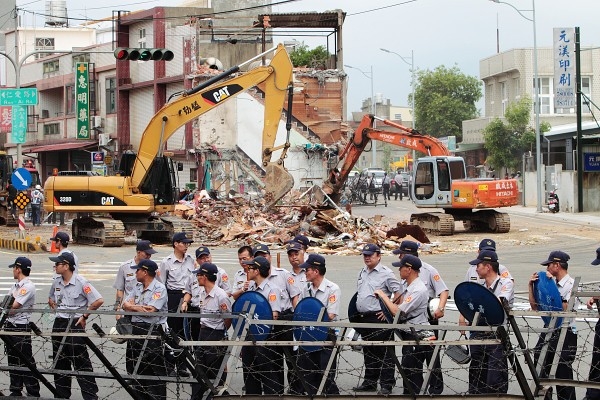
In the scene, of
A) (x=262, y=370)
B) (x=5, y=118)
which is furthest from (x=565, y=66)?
(x=262, y=370)

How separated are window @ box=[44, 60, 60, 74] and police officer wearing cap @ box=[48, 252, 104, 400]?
5810 centimetres

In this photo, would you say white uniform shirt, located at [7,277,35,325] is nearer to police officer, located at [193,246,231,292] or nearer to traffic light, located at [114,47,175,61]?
police officer, located at [193,246,231,292]

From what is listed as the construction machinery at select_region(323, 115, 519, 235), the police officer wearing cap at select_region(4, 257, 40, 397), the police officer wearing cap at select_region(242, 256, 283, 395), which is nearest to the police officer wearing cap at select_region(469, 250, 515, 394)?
the police officer wearing cap at select_region(242, 256, 283, 395)

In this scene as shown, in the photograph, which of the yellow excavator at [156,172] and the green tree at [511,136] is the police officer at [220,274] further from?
the green tree at [511,136]

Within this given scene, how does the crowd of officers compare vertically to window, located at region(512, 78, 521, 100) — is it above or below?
below

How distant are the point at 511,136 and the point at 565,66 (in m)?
21.2

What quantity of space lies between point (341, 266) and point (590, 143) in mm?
25558

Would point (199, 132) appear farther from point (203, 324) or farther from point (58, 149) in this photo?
point (203, 324)

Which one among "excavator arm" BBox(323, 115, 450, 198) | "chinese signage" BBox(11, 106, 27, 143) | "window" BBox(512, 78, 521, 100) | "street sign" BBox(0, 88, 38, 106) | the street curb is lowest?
the street curb

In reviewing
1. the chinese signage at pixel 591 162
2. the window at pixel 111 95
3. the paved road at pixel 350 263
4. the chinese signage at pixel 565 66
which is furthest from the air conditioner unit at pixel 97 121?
the paved road at pixel 350 263

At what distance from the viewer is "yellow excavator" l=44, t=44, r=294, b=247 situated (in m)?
32.6

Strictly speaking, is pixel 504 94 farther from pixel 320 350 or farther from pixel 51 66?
pixel 320 350

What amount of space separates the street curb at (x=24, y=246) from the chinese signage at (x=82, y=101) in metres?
29.1

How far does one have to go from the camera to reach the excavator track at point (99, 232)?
3269 cm
